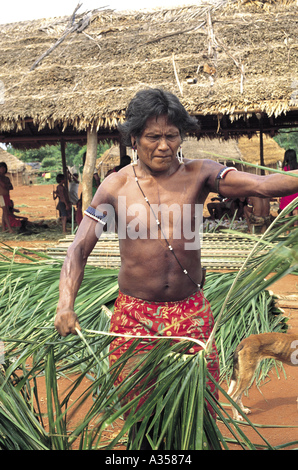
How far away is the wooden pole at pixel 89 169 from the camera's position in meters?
8.30

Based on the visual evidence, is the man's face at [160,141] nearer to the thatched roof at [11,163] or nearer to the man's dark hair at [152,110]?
the man's dark hair at [152,110]

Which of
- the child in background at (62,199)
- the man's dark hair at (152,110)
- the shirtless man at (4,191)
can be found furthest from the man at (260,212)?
the man's dark hair at (152,110)

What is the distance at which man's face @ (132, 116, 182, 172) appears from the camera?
184 cm

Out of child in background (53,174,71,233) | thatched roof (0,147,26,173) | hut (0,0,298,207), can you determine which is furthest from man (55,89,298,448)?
thatched roof (0,147,26,173)

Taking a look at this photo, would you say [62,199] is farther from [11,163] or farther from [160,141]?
[11,163]

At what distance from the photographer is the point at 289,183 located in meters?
1.67

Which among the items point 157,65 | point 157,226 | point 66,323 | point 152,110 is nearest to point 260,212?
point 157,65

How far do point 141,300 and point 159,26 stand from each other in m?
8.77

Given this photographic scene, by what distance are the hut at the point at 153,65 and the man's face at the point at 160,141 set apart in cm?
568

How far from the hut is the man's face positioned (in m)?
5.68

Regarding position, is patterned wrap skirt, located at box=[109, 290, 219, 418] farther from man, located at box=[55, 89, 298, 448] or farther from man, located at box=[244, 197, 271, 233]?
man, located at box=[244, 197, 271, 233]

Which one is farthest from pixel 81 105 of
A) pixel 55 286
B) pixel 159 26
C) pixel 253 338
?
pixel 253 338

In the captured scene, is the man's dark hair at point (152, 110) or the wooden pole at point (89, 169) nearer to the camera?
the man's dark hair at point (152, 110)

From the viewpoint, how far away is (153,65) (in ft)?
27.7
